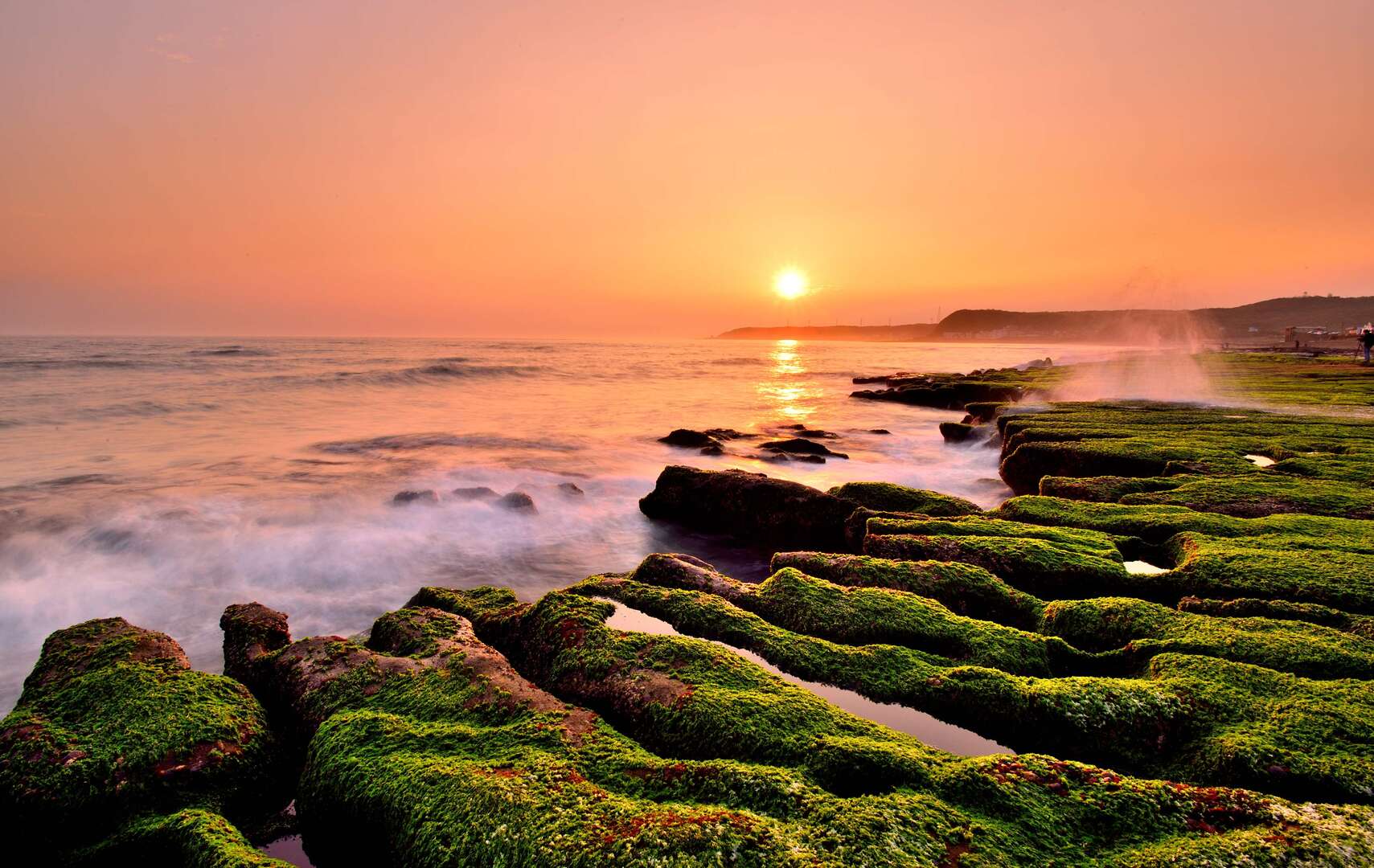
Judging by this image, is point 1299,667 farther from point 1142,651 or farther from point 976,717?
point 976,717

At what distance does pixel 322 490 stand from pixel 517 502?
205 inches

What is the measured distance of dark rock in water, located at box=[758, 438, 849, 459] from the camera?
1914cm

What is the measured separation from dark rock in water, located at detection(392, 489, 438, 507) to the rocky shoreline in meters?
8.57

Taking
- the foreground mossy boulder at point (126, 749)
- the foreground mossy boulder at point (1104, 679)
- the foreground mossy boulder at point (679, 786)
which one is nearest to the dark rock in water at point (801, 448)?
the foreground mossy boulder at point (1104, 679)

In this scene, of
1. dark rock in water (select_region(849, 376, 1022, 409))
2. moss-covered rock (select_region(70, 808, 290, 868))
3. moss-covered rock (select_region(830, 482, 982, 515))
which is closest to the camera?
moss-covered rock (select_region(70, 808, 290, 868))

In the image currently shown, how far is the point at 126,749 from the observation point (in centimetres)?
355

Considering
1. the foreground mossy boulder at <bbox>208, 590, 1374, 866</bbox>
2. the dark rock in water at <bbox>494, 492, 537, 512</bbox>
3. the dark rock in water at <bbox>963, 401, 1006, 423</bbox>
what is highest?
the dark rock in water at <bbox>963, 401, 1006, 423</bbox>

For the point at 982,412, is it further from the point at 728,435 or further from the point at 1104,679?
the point at 1104,679

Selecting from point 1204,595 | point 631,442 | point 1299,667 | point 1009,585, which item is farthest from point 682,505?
point 631,442

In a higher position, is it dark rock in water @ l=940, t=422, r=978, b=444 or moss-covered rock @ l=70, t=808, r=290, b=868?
dark rock in water @ l=940, t=422, r=978, b=444

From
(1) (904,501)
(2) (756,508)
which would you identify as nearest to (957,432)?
(1) (904,501)

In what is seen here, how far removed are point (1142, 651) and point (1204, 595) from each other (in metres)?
1.48

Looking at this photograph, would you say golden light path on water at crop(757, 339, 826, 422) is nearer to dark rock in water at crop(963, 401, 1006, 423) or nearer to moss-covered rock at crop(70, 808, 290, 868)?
dark rock in water at crop(963, 401, 1006, 423)

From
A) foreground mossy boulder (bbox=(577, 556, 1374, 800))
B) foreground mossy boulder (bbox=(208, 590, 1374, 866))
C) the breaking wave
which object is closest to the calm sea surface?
the breaking wave
